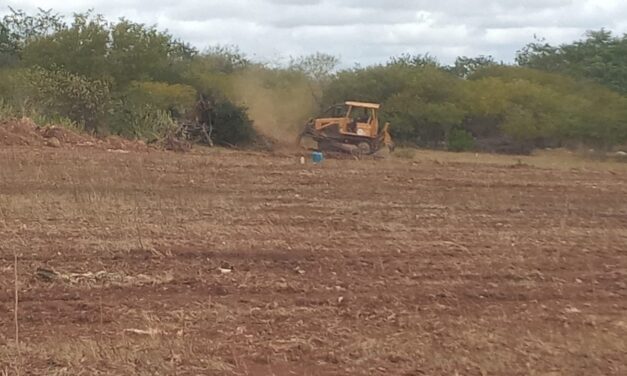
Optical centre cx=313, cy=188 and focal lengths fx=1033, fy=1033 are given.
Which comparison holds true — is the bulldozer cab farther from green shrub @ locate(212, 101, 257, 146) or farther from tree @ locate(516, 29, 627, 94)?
tree @ locate(516, 29, 627, 94)

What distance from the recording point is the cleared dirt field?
21.8 feet

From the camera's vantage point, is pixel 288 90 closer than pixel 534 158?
No

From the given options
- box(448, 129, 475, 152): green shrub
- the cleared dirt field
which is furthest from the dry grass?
the cleared dirt field

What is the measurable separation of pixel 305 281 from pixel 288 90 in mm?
37487

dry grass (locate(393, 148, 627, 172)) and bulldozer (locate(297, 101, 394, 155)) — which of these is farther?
bulldozer (locate(297, 101, 394, 155))

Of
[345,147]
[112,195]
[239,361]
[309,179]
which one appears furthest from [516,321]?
[345,147]

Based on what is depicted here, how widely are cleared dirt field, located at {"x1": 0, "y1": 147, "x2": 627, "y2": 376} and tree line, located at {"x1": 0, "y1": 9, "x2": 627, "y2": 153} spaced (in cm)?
1656

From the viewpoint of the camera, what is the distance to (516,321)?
7766 millimetres

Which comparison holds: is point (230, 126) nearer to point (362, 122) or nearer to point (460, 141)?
point (362, 122)

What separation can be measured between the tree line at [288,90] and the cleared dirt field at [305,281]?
16.6 metres

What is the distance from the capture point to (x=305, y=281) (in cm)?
920

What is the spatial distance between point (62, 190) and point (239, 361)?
33.5 ft

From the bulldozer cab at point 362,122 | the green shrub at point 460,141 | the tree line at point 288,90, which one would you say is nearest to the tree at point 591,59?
the tree line at point 288,90

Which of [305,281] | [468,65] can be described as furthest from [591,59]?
[305,281]
